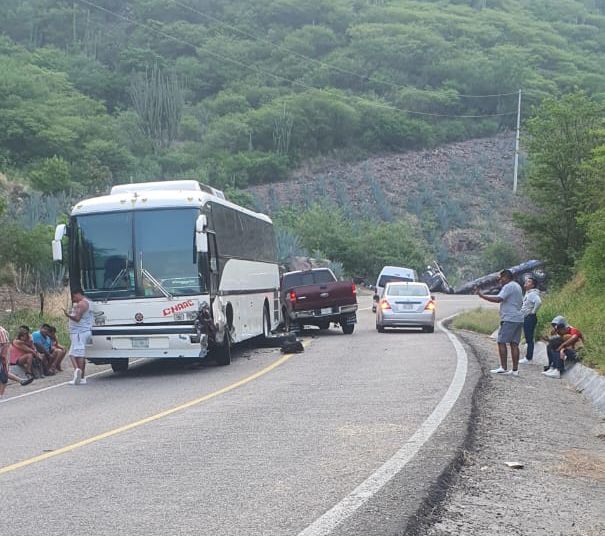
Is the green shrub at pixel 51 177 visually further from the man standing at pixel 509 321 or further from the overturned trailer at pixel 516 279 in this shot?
the man standing at pixel 509 321

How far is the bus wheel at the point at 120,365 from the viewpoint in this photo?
19562mm

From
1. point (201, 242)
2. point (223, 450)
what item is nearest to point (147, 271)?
point (201, 242)

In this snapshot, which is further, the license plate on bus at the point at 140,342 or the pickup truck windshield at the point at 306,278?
the pickup truck windshield at the point at 306,278

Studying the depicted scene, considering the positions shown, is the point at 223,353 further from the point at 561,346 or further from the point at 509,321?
the point at 561,346

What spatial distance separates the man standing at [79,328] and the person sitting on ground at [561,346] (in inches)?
314

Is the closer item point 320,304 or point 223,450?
point 223,450

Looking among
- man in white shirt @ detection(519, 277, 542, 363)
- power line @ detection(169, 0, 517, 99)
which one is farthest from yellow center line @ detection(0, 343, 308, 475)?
power line @ detection(169, 0, 517, 99)

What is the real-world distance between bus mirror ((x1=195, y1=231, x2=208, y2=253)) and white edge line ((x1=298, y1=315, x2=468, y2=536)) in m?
5.58

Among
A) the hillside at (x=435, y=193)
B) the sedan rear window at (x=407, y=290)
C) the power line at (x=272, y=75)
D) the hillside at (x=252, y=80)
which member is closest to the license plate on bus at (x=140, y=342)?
the sedan rear window at (x=407, y=290)

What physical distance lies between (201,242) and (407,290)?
12.2 meters

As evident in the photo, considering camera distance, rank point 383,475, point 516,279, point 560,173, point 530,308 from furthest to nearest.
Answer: point 516,279 < point 560,173 < point 530,308 < point 383,475

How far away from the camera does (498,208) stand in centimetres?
7712

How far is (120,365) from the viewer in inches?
779

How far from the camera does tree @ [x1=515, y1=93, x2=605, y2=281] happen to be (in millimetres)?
33719
